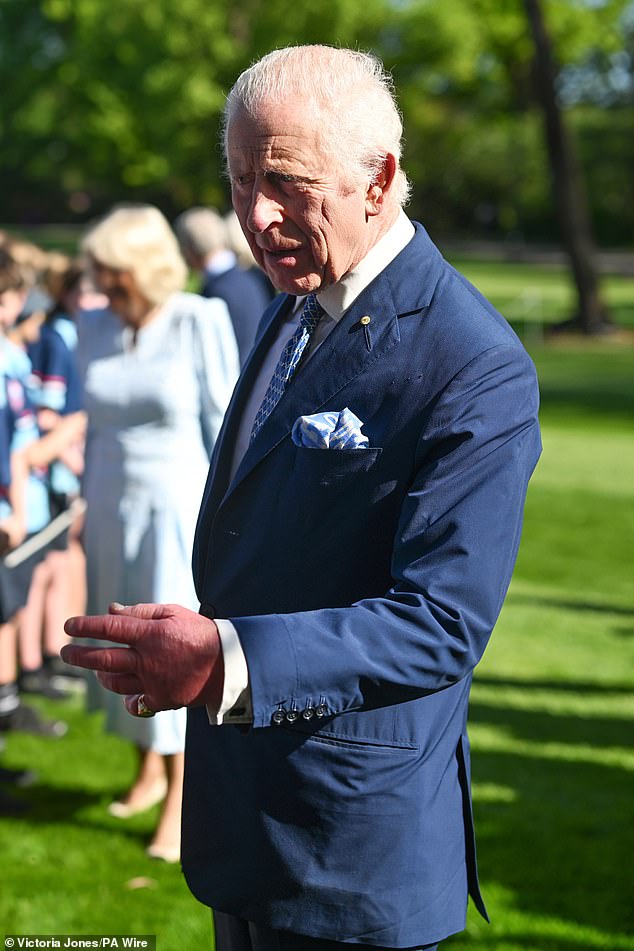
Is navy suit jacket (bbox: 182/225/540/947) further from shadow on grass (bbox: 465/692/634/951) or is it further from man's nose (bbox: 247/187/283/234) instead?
shadow on grass (bbox: 465/692/634/951)

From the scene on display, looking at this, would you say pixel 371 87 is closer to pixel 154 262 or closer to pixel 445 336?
pixel 445 336

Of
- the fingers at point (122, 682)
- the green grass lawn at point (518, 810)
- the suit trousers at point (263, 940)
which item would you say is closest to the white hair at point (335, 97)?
the fingers at point (122, 682)

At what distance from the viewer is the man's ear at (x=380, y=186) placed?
216cm

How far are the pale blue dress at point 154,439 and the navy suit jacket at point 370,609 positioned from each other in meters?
2.26

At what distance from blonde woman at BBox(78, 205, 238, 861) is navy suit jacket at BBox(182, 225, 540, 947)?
89.5 inches

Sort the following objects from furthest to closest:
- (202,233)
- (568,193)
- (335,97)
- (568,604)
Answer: (568,193), (568,604), (202,233), (335,97)

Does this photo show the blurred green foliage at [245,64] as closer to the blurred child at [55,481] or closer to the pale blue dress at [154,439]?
the blurred child at [55,481]

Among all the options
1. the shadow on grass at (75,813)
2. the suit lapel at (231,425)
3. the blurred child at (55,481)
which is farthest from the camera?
the blurred child at (55,481)

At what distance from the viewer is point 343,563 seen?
2.16 metres

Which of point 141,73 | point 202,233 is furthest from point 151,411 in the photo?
point 141,73

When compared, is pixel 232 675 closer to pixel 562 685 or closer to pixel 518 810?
pixel 518 810

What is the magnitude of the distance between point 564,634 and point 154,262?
429 centimetres

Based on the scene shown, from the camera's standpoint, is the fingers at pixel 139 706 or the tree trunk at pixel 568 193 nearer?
the fingers at pixel 139 706

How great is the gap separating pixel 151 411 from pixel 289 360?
8.26 feet
